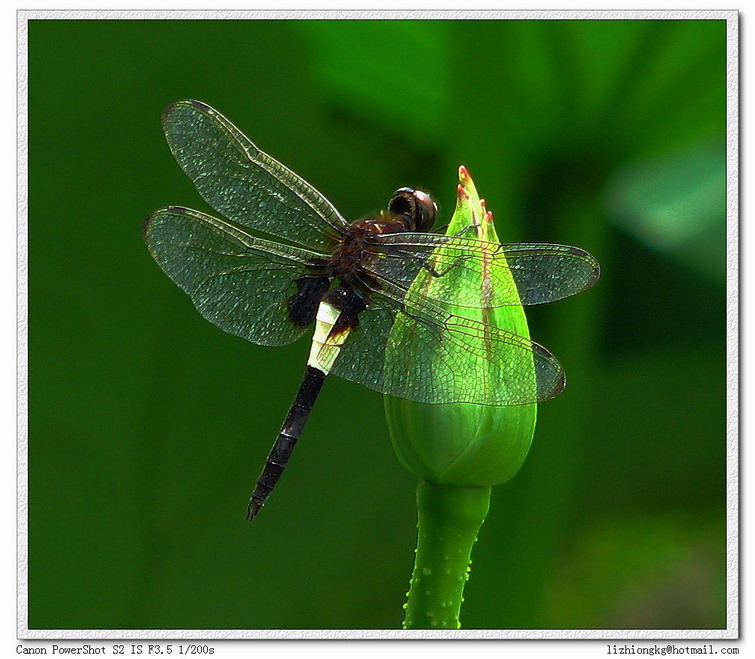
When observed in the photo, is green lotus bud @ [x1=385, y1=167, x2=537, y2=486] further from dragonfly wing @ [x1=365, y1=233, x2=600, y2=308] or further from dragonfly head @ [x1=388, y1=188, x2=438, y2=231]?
dragonfly head @ [x1=388, y1=188, x2=438, y2=231]

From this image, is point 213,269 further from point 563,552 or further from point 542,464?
point 563,552

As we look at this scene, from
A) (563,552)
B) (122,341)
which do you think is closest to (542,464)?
(563,552)

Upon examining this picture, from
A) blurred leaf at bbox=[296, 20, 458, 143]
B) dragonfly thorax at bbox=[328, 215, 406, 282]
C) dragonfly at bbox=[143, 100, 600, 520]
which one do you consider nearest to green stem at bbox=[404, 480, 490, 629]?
dragonfly at bbox=[143, 100, 600, 520]

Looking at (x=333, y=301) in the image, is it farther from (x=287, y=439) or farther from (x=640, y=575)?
(x=640, y=575)

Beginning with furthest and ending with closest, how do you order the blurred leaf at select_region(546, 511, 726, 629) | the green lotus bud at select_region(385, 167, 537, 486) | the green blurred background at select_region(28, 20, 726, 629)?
the blurred leaf at select_region(546, 511, 726, 629)
the green blurred background at select_region(28, 20, 726, 629)
the green lotus bud at select_region(385, 167, 537, 486)

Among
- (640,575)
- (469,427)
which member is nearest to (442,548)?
(469,427)

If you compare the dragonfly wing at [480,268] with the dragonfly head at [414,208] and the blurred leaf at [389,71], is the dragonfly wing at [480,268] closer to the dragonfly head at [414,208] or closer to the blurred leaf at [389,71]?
the dragonfly head at [414,208]
